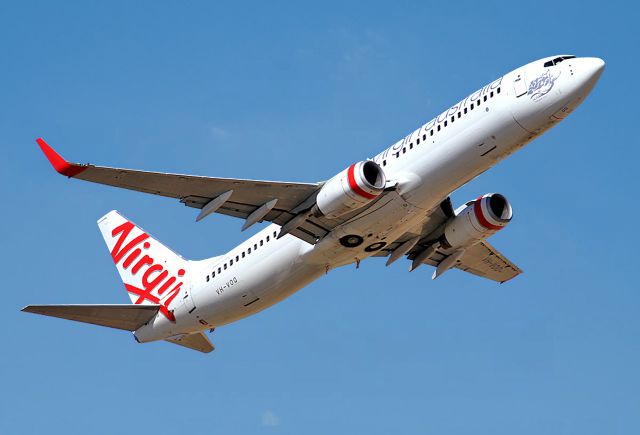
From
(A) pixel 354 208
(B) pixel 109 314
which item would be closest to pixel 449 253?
(A) pixel 354 208

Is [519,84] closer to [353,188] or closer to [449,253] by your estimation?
[353,188]

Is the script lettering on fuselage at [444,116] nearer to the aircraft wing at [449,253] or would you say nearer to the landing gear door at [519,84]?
the landing gear door at [519,84]

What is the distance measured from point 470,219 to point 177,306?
1362cm

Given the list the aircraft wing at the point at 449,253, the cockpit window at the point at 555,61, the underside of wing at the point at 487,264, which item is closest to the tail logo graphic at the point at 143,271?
the aircraft wing at the point at 449,253

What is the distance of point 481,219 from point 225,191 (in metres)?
11.6

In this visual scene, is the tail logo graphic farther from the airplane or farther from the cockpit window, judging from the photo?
the cockpit window

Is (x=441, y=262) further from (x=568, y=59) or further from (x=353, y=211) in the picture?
(x=568, y=59)

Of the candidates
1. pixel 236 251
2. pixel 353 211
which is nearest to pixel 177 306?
pixel 236 251

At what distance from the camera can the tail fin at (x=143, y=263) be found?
52.2 meters

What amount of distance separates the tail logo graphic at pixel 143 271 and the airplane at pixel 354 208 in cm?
20

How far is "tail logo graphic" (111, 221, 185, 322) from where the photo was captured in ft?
170

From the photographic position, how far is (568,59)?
4256 centimetres

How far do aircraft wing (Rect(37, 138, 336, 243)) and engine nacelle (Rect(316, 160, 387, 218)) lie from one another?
1503 mm

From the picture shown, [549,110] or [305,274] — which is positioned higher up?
[549,110]
